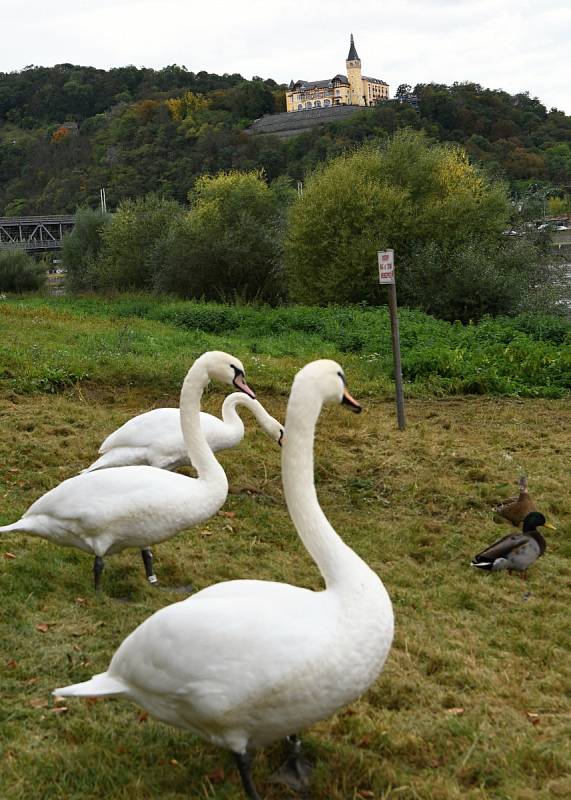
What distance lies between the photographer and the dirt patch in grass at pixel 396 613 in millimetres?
3299

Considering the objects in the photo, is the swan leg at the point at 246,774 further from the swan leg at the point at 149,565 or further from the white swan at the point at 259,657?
the swan leg at the point at 149,565

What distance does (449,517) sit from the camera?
688 cm

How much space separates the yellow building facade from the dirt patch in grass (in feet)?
418

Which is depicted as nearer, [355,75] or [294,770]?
[294,770]

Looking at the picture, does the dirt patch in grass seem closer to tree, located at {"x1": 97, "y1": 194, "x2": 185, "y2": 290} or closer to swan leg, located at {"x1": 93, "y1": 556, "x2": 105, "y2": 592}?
swan leg, located at {"x1": 93, "y1": 556, "x2": 105, "y2": 592}

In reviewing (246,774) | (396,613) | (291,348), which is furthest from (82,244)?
(246,774)

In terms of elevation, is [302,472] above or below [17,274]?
below

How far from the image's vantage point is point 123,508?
4.68 meters

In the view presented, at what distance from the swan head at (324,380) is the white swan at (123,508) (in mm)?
1654

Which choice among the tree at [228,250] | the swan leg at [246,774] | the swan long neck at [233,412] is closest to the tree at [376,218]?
the tree at [228,250]

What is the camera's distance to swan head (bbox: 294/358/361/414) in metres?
3.30

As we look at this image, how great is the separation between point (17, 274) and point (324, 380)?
32.2 metres

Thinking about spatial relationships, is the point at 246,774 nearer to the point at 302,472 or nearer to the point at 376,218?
the point at 302,472

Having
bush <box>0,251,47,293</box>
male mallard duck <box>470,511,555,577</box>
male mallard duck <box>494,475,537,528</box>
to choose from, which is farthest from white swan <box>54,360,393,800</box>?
bush <box>0,251,47,293</box>
